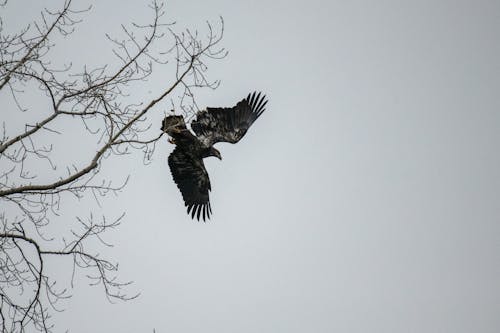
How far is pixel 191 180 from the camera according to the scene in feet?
33.6

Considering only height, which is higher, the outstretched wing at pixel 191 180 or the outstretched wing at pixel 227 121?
the outstretched wing at pixel 227 121

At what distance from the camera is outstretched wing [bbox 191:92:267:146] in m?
9.95

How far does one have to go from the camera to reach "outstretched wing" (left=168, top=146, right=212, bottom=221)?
32.0 ft

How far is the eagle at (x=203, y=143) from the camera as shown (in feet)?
31.7

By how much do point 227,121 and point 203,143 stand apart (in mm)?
658

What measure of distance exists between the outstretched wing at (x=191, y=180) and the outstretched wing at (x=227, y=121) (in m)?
0.42

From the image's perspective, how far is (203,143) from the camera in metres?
9.81

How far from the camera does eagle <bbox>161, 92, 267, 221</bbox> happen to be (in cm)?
966

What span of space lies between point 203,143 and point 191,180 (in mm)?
776

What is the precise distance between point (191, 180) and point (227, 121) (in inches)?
45.8

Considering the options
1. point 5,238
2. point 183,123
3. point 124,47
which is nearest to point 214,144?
point 183,123

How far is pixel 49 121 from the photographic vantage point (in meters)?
4.68

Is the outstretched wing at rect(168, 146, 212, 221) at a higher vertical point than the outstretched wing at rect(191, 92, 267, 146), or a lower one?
lower

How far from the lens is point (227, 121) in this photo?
1020cm
